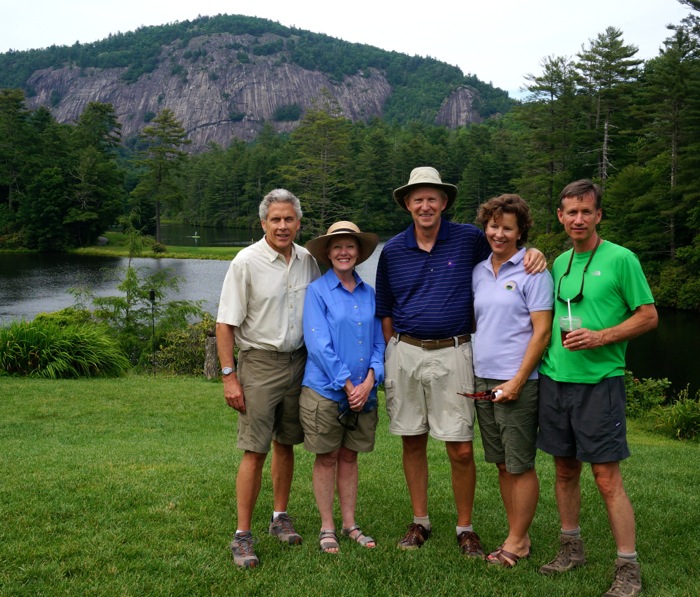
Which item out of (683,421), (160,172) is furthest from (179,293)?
(160,172)

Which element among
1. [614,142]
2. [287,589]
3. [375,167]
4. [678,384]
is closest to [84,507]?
[287,589]

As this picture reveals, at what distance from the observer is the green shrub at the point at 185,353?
13164 mm

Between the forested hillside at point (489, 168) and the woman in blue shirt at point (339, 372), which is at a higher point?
the forested hillside at point (489, 168)

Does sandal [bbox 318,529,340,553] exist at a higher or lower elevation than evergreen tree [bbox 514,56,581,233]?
lower

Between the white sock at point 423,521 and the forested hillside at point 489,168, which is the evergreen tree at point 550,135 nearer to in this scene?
the forested hillside at point 489,168

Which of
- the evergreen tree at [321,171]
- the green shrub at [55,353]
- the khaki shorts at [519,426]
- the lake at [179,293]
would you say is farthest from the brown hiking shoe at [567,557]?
the evergreen tree at [321,171]

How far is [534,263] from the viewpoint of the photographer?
3309mm

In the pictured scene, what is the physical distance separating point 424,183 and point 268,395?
147cm

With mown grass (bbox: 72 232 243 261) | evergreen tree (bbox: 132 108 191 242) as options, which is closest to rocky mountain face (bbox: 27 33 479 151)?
evergreen tree (bbox: 132 108 191 242)

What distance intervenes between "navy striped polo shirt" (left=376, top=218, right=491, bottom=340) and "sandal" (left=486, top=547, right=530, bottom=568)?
121 centimetres

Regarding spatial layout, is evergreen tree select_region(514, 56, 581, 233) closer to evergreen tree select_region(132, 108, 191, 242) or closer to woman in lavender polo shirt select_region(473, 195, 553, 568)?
evergreen tree select_region(132, 108, 191, 242)

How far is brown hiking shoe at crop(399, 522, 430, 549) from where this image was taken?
3.62 meters

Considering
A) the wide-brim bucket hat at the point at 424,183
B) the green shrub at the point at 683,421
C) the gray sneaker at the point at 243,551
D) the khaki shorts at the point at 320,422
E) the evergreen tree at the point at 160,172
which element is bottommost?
the green shrub at the point at 683,421

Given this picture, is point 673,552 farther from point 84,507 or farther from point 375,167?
point 375,167
